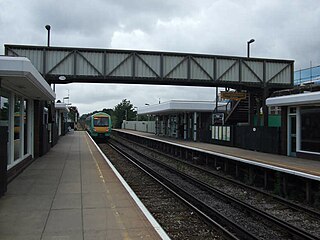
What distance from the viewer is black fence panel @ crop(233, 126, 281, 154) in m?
17.6

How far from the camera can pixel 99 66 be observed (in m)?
20.0

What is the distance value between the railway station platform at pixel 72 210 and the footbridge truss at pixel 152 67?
9690 millimetres

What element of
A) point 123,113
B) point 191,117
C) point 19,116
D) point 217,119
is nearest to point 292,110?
point 19,116

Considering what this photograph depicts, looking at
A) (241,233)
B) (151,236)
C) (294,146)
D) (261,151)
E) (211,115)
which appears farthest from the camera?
(211,115)

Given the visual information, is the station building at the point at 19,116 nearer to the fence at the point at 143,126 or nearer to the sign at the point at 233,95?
the sign at the point at 233,95

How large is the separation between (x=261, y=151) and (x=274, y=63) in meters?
6.61

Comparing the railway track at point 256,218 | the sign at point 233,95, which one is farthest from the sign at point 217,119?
the railway track at point 256,218

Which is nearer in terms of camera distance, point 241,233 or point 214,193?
point 241,233

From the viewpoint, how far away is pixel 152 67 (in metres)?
20.6

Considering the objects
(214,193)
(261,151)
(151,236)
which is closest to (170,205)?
(214,193)

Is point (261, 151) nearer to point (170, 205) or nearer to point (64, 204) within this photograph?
point (170, 205)

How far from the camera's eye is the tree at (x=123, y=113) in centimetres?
10068

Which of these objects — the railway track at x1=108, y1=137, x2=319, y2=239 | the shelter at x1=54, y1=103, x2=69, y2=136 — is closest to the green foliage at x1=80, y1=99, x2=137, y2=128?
the shelter at x1=54, y1=103, x2=69, y2=136

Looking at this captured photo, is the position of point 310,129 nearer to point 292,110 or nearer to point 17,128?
point 292,110
